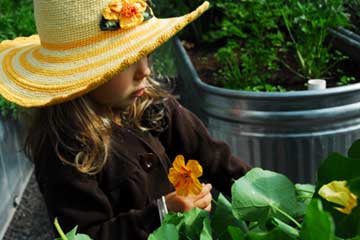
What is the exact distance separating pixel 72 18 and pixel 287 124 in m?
1.09

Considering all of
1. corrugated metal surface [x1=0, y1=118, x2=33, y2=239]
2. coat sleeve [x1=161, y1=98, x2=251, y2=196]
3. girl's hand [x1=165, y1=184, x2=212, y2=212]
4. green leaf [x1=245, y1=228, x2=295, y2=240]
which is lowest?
corrugated metal surface [x1=0, y1=118, x2=33, y2=239]

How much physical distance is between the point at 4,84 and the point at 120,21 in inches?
15.2

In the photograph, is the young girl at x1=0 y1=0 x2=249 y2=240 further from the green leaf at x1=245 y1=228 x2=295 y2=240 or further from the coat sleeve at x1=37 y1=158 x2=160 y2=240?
the green leaf at x1=245 y1=228 x2=295 y2=240

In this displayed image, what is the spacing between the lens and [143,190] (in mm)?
1692

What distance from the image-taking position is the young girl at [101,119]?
1.55 m

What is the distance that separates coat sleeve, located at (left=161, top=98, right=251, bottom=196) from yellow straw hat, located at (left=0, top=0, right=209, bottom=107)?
12.1 inches

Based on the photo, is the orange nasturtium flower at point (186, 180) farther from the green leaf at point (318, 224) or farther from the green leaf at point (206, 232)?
the green leaf at point (318, 224)

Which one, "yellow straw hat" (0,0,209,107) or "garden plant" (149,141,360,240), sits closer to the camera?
"garden plant" (149,141,360,240)

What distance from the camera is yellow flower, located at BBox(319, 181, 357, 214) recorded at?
2.17ft

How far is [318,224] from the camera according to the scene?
22.4 inches

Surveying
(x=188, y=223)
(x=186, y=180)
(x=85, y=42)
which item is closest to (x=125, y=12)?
(x=85, y=42)

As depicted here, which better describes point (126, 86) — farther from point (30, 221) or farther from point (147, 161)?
point (30, 221)

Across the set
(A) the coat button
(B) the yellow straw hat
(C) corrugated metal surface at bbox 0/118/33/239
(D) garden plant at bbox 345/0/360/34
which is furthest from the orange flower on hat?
(C) corrugated metal surface at bbox 0/118/33/239

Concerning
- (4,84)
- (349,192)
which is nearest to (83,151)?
(4,84)
